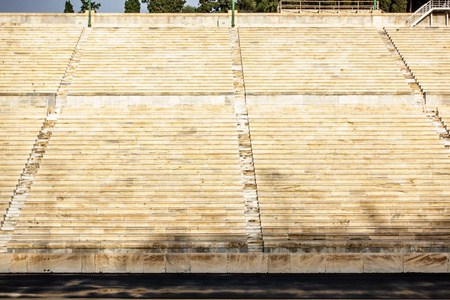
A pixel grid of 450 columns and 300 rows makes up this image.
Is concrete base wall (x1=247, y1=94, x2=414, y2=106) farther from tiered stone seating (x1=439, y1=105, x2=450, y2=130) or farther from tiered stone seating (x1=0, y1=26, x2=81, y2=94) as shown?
tiered stone seating (x1=0, y1=26, x2=81, y2=94)

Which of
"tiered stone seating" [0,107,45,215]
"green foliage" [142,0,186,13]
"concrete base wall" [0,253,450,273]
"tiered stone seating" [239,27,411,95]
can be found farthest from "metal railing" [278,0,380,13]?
"concrete base wall" [0,253,450,273]

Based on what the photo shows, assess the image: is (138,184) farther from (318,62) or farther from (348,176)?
(318,62)

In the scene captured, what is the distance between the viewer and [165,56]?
23.8m

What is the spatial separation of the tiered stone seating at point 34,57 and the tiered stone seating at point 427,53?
1393 centimetres

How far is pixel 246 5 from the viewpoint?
4506 cm

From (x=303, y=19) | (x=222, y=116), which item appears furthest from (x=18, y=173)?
(x=303, y=19)

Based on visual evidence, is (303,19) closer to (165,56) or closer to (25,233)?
(165,56)

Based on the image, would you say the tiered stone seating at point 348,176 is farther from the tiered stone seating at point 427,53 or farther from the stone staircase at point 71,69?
the stone staircase at point 71,69

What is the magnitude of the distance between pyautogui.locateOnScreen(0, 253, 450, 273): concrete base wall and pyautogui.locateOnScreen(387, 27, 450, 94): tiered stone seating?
9689 millimetres

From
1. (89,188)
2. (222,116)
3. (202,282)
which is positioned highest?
(222,116)

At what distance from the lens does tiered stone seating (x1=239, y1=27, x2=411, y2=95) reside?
21594 mm

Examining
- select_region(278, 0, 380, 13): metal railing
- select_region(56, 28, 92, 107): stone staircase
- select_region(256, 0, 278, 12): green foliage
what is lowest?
select_region(56, 28, 92, 107): stone staircase

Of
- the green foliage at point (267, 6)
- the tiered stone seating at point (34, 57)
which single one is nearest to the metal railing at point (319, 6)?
the green foliage at point (267, 6)

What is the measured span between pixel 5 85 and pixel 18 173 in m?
5.50
